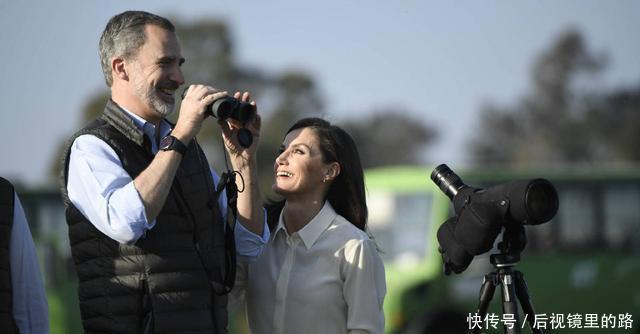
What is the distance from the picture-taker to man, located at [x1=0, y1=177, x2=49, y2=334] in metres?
3.45

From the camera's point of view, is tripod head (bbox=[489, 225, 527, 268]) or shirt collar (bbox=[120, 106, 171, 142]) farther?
tripod head (bbox=[489, 225, 527, 268])

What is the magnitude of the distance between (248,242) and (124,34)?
0.85m

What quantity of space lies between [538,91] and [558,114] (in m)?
2.39

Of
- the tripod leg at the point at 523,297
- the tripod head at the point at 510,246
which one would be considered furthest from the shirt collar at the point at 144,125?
the tripod leg at the point at 523,297

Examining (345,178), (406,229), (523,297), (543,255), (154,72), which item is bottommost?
(543,255)

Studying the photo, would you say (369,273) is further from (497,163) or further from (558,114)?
(558,114)

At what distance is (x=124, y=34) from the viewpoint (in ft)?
11.7

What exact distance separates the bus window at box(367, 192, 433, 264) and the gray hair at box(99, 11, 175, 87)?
8803mm

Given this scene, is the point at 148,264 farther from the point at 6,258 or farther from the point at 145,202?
the point at 6,258

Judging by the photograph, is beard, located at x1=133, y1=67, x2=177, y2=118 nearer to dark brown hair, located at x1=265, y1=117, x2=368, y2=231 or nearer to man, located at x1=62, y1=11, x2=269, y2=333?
man, located at x1=62, y1=11, x2=269, y2=333

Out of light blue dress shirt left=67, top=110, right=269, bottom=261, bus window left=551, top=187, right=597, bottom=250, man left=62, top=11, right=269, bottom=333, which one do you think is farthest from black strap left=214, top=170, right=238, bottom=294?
bus window left=551, top=187, right=597, bottom=250

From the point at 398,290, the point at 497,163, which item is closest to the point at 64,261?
the point at 398,290

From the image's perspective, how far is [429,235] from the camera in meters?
12.3

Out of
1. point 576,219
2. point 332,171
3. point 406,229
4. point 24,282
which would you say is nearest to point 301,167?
point 332,171
